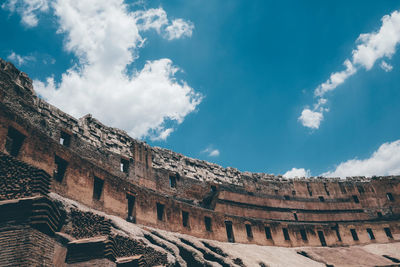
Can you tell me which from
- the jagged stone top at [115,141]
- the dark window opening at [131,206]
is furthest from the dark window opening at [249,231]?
the dark window opening at [131,206]

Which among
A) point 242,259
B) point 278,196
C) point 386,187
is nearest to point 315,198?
point 278,196

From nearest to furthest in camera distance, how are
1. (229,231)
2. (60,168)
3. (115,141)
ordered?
(60,168), (115,141), (229,231)

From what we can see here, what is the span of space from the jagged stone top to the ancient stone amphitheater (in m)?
0.09

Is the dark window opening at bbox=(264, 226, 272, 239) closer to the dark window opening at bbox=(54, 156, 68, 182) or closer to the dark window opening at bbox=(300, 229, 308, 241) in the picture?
the dark window opening at bbox=(300, 229, 308, 241)

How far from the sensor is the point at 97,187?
53.7 ft

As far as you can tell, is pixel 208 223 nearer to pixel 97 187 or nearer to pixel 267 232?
pixel 267 232

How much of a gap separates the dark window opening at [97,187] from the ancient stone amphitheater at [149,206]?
5cm

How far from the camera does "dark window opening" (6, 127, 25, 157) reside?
12.3 meters

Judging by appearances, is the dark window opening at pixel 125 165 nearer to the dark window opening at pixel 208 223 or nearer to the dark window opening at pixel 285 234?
the dark window opening at pixel 208 223

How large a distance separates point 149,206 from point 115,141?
7.15m

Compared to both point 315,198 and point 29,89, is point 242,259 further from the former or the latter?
point 315,198

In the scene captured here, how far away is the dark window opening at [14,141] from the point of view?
12.3 metres

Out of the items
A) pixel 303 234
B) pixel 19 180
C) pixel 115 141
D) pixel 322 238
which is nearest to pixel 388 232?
pixel 322 238

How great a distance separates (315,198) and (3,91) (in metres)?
34.2
